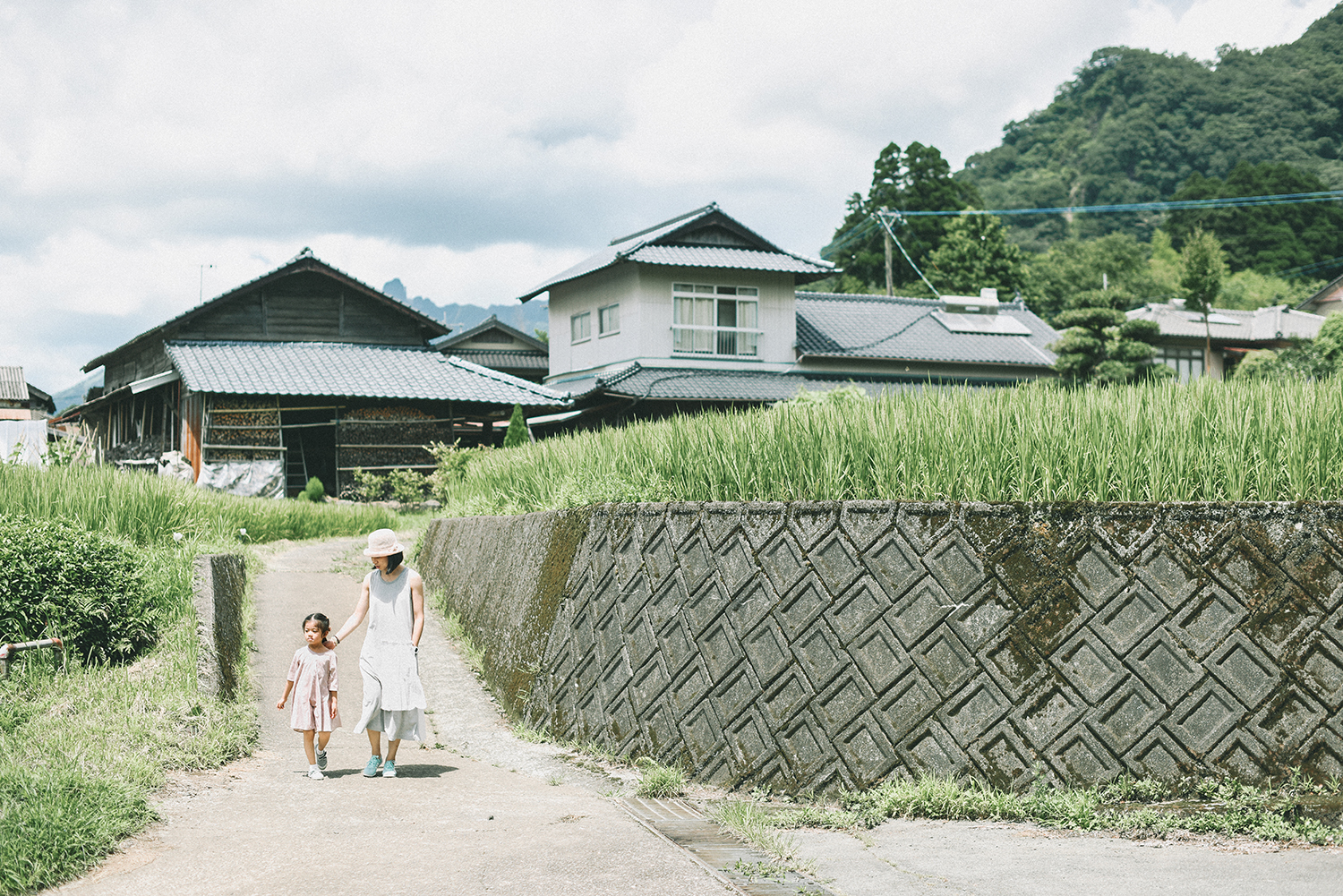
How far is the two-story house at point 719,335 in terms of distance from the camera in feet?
93.1

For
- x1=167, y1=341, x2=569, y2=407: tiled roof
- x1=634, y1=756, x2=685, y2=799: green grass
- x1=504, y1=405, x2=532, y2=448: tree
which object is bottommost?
x1=634, y1=756, x2=685, y2=799: green grass

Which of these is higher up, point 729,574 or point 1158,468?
point 1158,468

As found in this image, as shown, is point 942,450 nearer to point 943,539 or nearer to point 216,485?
point 943,539

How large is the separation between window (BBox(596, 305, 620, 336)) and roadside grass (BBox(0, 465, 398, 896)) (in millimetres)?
18026

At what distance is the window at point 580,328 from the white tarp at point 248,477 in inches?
419

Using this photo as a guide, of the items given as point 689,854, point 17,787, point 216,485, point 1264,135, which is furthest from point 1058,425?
point 1264,135

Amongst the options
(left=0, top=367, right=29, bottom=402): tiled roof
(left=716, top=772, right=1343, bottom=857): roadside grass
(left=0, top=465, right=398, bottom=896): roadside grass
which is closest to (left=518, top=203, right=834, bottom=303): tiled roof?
(left=0, top=465, right=398, bottom=896): roadside grass

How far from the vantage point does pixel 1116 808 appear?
555cm

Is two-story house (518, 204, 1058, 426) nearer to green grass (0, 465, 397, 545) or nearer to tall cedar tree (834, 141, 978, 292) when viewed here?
green grass (0, 465, 397, 545)

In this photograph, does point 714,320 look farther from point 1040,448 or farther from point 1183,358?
point 1040,448

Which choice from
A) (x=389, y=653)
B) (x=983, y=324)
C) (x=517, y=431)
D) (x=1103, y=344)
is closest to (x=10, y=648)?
(x=389, y=653)

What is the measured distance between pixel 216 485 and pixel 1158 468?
21.8 metres

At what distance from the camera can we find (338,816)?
18.0 ft

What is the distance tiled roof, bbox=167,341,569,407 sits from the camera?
24.2 metres
